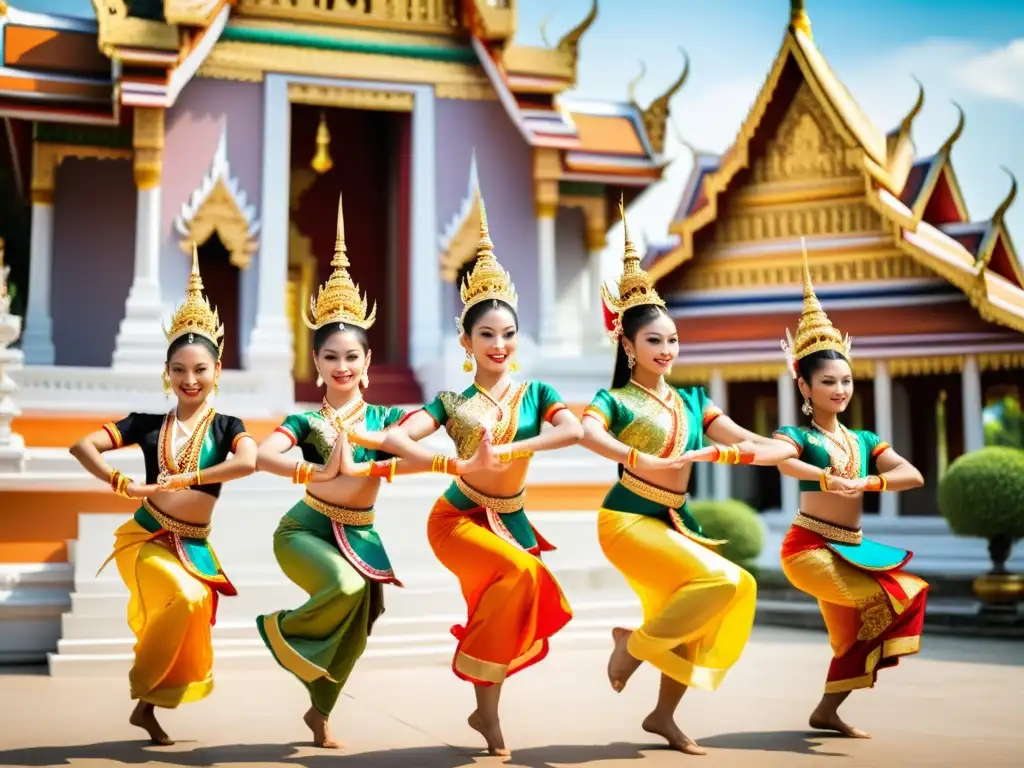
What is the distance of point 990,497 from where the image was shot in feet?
30.7

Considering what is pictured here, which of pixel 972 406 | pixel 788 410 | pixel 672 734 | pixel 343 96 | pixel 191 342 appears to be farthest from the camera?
pixel 788 410

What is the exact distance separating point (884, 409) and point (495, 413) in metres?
8.98

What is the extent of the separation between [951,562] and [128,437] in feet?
30.9

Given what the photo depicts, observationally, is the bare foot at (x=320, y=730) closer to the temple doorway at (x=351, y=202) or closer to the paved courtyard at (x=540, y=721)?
the paved courtyard at (x=540, y=721)

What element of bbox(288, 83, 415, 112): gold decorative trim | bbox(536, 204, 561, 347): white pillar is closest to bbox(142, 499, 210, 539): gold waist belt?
bbox(536, 204, 561, 347): white pillar

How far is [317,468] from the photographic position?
4.20m

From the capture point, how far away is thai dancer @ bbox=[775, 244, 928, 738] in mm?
4539

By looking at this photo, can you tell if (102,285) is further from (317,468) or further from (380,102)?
(317,468)

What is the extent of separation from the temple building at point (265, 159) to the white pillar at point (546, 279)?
0.02m

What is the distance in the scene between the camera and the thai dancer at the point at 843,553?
4.54 meters

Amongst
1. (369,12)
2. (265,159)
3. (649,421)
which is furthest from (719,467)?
(649,421)

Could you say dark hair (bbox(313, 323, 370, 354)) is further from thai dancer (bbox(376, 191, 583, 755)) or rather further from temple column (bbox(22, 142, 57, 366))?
temple column (bbox(22, 142, 57, 366))

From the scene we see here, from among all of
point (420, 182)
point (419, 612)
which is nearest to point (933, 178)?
point (420, 182)

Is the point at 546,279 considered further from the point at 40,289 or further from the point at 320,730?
the point at 320,730
